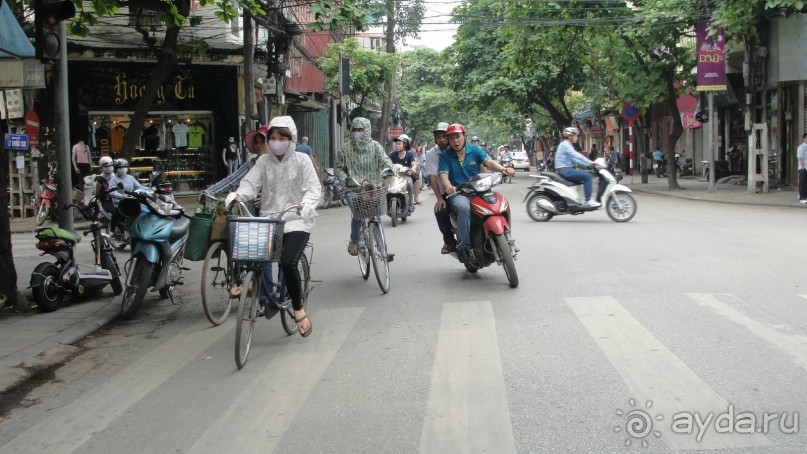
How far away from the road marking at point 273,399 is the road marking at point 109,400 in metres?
→ 0.71

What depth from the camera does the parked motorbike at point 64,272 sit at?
820 centimetres

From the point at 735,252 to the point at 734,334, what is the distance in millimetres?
4854

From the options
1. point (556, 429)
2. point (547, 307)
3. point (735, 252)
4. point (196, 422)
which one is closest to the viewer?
point (556, 429)

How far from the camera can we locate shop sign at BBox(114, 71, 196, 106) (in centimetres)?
2138

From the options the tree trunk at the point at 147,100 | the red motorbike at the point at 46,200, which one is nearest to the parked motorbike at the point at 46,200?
the red motorbike at the point at 46,200

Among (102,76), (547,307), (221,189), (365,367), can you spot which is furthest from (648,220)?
(102,76)

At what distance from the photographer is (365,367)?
5.59 m

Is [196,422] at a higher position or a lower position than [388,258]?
lower

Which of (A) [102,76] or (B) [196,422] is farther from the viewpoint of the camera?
(A) [102,76]

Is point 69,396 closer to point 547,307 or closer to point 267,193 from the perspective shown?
point 267,193

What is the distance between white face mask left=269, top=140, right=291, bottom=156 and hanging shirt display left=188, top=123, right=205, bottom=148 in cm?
1672

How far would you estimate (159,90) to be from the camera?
21.9 metres
